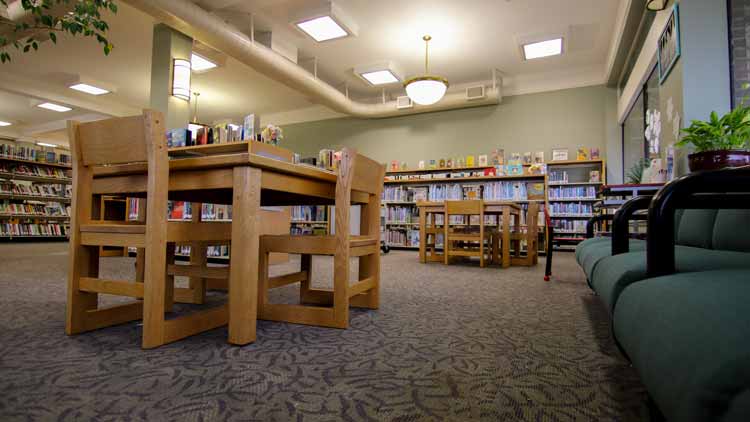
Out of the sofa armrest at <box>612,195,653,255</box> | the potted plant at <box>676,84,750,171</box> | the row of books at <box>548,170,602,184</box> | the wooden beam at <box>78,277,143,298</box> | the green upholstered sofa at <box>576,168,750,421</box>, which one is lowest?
the wooden beam at <box>78,277,143,298</box>

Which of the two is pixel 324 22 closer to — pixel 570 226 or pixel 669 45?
Answer: pixel 669 45

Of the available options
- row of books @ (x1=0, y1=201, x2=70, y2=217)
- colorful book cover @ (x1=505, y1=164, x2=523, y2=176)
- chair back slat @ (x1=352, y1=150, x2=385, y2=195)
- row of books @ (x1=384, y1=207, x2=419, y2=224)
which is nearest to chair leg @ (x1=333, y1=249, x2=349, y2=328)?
chair back slat @ (x1=352, y1=150, x2=385, y2=195)

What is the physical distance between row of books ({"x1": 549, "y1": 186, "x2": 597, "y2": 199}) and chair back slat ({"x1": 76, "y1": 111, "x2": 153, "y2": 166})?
680 cm

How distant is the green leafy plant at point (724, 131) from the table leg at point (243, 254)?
2.77 m

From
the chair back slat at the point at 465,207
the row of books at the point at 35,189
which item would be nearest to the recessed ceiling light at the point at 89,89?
the row of books at the point at 35,189

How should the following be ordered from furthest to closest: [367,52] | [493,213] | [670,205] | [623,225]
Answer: [367,52] < [493,213] < [623,225] < [670,205]

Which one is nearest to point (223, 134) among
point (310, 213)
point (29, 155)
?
point (310, 213)

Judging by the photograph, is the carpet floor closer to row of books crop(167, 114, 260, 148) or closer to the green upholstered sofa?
the green upholstered sofa

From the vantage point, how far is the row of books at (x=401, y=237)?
7.71 m

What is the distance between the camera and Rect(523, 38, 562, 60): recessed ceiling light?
5.82 m

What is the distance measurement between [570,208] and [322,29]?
503 centimetres

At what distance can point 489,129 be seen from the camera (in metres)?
7.63

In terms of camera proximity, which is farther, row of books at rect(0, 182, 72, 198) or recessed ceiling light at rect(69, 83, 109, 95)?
row of books at rect(0, 182, 72, 198)

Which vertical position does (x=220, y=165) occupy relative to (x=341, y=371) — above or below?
above
